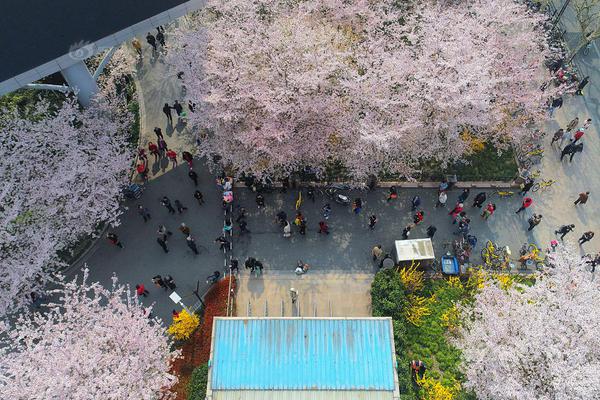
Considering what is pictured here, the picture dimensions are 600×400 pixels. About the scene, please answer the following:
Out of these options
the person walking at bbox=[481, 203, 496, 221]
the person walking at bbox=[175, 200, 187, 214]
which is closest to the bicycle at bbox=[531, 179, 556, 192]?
the person walking at bbox=[481, 203, 496, 221]

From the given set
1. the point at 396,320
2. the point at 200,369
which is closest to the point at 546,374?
the point at 396,320

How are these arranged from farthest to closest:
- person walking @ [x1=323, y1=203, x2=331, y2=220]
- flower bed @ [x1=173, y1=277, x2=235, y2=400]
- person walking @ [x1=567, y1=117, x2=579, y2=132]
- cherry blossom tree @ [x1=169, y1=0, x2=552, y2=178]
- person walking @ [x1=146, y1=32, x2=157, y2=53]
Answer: person walking @ [x1=146, y1=32, x2=157, y2=53], person walking @ [x1=567, y1=117, x2=579, y2=132], person walking @ [x1=323, y1=203, x2=331, y2=220], cherry blossom tree @ [x1=169, y1=0, x2=552, y2=178], flower bed @ [x1=173, y1=277, x2=235, y2=400]

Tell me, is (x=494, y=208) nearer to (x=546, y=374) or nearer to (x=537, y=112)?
(x=537, y=112)

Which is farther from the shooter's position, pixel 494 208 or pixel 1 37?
pixel 494 208

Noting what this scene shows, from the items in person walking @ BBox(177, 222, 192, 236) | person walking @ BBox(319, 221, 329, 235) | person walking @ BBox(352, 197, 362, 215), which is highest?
person walking @ BBox(352, 197, 362, 215)

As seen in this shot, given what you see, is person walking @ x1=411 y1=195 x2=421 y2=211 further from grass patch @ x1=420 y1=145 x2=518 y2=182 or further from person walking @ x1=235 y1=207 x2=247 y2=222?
person walking @ x1=235 y1=207 x2=247 y2=222

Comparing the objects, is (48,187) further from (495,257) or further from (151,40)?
(495,257)
